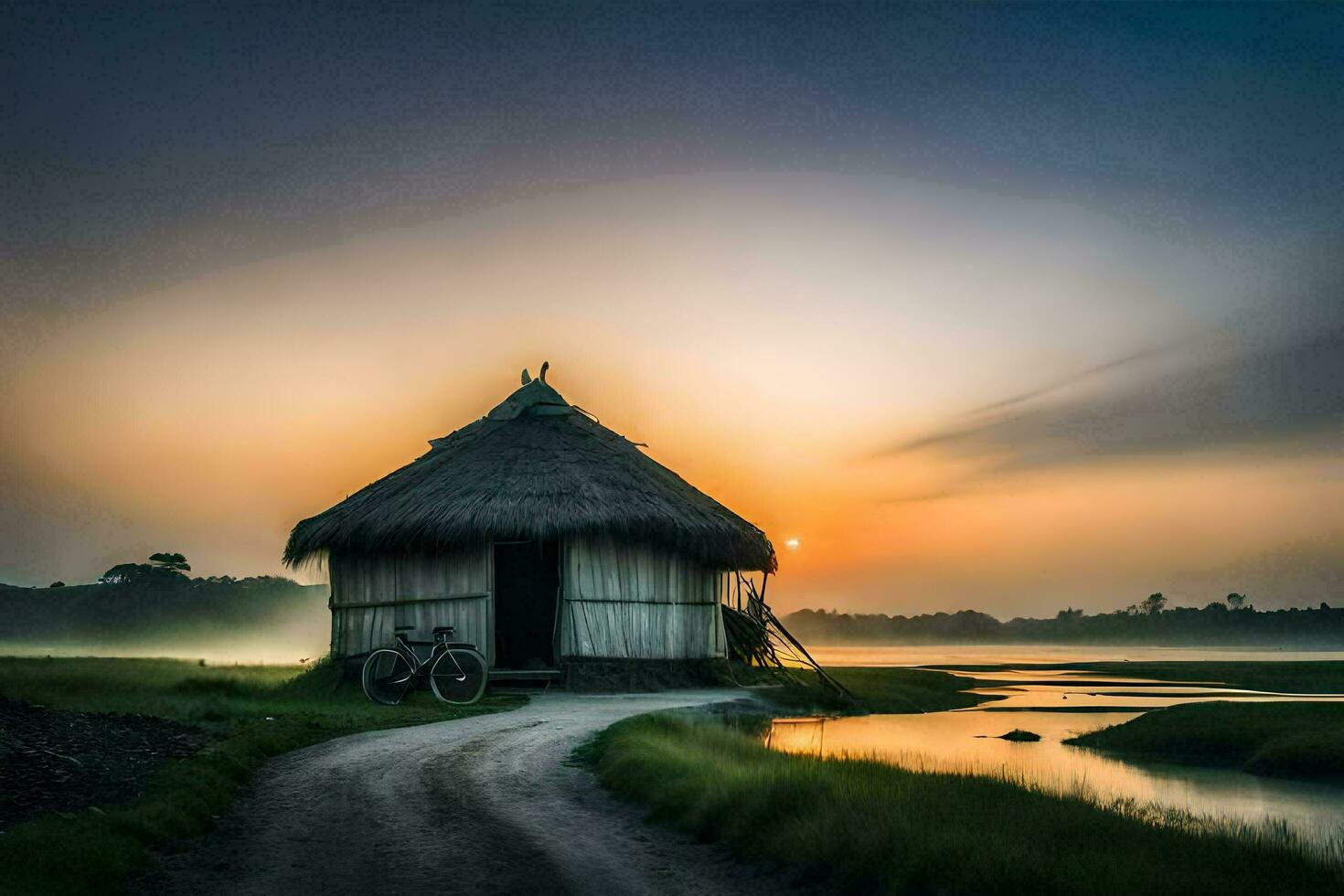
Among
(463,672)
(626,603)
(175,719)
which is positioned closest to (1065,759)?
(626,603)

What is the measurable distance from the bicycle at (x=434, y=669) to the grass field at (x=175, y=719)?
1.28 feet

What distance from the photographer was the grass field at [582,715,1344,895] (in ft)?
19.3

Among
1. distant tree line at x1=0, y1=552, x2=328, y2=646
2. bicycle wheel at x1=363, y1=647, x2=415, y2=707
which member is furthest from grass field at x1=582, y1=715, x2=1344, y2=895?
distant tree line at x1=0, y1=552, x2=328, y2=646

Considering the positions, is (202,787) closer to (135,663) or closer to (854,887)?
(854,887)

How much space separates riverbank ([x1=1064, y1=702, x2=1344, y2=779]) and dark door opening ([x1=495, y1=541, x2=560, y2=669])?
13.4m

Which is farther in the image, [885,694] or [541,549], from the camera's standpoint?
[885,694]

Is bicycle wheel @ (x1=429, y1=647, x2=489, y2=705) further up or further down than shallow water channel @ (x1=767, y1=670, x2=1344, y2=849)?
further up

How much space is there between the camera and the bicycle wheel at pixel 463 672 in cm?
1925

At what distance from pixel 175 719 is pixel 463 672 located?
21.9 ft

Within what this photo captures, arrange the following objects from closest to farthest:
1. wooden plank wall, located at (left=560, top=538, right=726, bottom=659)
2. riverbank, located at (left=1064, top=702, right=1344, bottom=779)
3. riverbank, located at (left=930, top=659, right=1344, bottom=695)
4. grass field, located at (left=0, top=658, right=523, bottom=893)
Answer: grass field, located at (left=0, top=658, right=523, bottom=893)
riverbank, located at (left=1064, top=702, right=1344, bottom=779)
wooden plank wall, located at (left=560, top=538, right=726, bottom=659)
riverbank, located at (left=930, top=659, right=1344, bottom=695)

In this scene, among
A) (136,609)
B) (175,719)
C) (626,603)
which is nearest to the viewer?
(175,719)

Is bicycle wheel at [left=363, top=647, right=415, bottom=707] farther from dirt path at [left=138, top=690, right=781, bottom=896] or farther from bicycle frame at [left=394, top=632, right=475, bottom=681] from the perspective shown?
dirt path at [left=138, top=690, right=781, bottom=896]

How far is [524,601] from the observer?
1065 inches

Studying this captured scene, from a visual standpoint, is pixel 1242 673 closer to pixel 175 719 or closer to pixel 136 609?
pixel 175 719
